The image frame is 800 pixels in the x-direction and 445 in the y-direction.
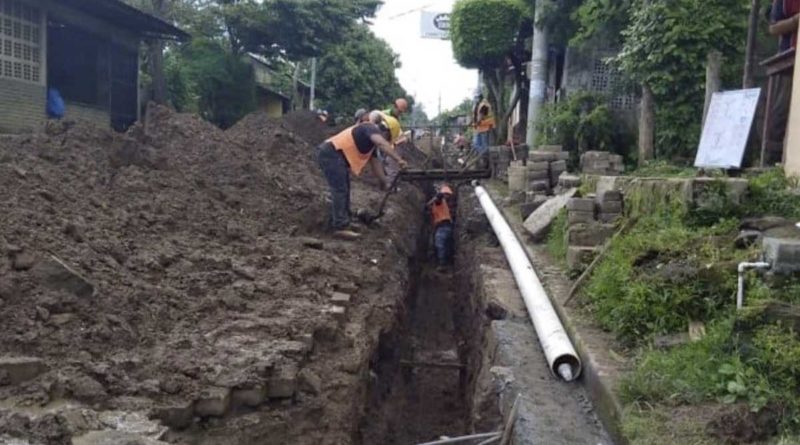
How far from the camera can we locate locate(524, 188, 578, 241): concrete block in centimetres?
784

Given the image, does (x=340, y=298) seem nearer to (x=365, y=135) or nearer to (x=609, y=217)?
(x=609, y=217)

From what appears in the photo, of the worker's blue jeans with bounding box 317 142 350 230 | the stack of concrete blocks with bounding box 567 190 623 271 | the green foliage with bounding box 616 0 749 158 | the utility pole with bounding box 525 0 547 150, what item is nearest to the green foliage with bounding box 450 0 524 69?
the utility pole with bounding box 525 0 547 150

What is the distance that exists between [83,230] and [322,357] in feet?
7.09

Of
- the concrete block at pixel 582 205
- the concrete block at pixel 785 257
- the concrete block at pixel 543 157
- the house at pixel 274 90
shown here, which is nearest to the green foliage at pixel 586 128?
the concrete block at pixel 543 157

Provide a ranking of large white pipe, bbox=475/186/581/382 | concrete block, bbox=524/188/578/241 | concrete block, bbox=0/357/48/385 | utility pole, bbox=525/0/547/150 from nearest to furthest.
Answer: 1. concrete block, bbox=0/357/48/385
2. large white pipe, bbox=475/186/581/382
3. concrete block, bbox=524/188/578/241
4. utility pole, bbox=525/0/547/150

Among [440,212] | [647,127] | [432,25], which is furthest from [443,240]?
[432,25]

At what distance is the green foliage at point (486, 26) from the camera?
19.2 m

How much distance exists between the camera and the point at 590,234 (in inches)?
239

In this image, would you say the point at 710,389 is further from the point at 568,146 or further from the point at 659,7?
the point at 568,146

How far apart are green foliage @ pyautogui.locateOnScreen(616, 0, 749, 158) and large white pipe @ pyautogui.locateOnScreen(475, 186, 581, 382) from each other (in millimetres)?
3997

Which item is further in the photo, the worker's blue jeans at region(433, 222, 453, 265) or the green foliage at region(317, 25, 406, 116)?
the green foliage at region(317, 25, 406, 116)

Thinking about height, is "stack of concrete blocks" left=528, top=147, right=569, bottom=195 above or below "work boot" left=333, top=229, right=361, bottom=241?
above

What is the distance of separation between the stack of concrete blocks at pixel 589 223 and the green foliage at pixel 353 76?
2683cm

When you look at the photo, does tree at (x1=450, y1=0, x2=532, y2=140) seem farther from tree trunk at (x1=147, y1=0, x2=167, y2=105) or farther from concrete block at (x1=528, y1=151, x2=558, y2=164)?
concrete block at (x1=528, y1=151, x2=558, y2=164)
